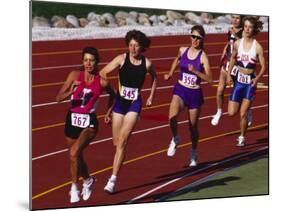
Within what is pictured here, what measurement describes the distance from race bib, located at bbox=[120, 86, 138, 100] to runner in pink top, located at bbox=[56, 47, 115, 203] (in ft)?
0.73

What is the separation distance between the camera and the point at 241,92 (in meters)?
10.1

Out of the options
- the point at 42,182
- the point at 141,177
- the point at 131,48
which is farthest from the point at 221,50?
the point at 42,182

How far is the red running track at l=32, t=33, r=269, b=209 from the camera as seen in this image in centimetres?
862

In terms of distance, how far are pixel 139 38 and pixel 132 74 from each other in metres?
0.48

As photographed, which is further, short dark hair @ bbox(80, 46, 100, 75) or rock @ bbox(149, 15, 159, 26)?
rock @ bbox(149, 15, 159, 26)

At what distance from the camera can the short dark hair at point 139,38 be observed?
9039 mm

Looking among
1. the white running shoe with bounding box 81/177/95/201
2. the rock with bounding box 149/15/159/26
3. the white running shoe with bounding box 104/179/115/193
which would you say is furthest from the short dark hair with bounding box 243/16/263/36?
the white running shoe with bounding box 81/177/95/201

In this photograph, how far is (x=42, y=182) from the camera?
862cm

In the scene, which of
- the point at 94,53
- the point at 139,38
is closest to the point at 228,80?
the point at 139,38

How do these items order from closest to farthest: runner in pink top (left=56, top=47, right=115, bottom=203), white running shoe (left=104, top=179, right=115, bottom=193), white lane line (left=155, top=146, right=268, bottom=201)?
runner in pink top (left=56, top=47, right=115, bottom=203)
white running shoe (left=104, top=179, right=115, bottom=193)
white lane line (left=155, top=146, right=268, bottom=201)

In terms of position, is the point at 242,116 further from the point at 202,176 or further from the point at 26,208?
the point at 26,208

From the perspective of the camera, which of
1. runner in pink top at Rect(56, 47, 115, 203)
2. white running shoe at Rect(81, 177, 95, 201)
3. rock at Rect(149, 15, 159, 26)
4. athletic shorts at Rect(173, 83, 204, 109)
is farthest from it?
athletic shorts at Rect(173, 83, 204, 109)

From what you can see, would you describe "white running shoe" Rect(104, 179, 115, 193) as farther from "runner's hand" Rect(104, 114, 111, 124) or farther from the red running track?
"runner's hand" Rect(104, 114, 111, 124)

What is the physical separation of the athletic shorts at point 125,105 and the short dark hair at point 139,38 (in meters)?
0.66
